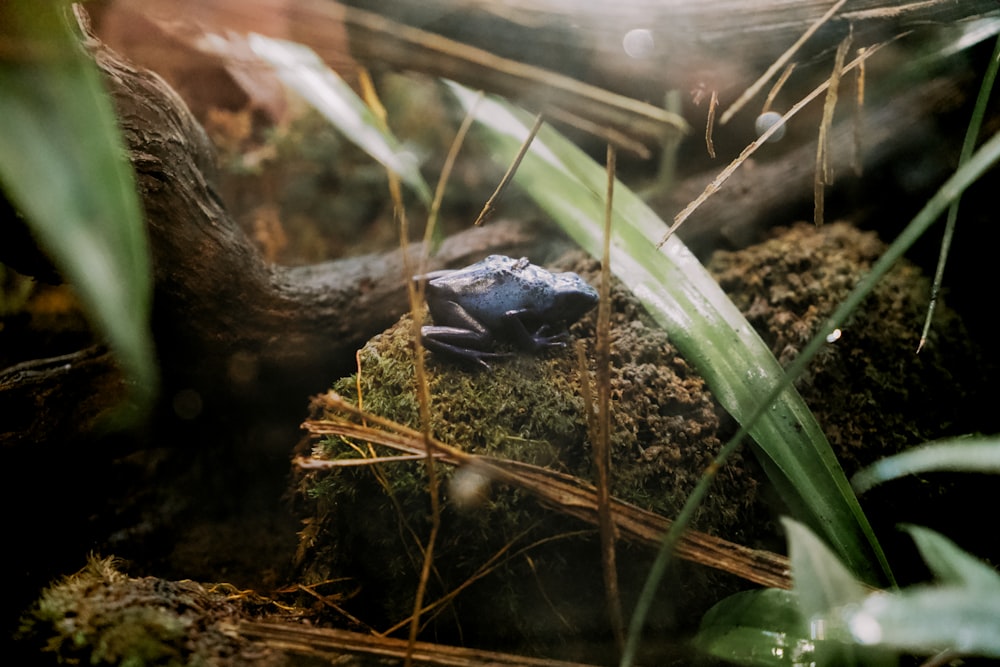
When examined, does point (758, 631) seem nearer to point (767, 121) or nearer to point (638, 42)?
point (638, 42)

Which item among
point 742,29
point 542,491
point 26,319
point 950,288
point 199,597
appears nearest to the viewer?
point 199,597

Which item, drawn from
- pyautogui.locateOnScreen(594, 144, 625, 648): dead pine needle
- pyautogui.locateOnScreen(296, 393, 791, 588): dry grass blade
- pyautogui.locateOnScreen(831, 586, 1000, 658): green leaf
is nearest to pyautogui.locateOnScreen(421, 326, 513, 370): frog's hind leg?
pyautogui.locateOnScreen(296, 393, 791, 588): dry grass blade

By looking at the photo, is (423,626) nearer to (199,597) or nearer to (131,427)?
(199,597)

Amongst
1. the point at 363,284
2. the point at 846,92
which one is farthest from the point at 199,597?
the point at 846,92

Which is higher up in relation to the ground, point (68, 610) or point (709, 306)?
point (709, 306)

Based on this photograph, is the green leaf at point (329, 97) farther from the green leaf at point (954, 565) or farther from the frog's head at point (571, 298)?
the green leaf at point (954, 565)

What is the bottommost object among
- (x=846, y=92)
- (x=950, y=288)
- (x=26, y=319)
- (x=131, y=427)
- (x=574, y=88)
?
(x=131, y=427)

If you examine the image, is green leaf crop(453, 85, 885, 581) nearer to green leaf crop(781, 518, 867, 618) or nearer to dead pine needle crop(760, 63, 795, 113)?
green leaf crop(781, 518, 867, 618)

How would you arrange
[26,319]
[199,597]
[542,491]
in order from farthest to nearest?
[26,319] → [542,491] → [199,597]
